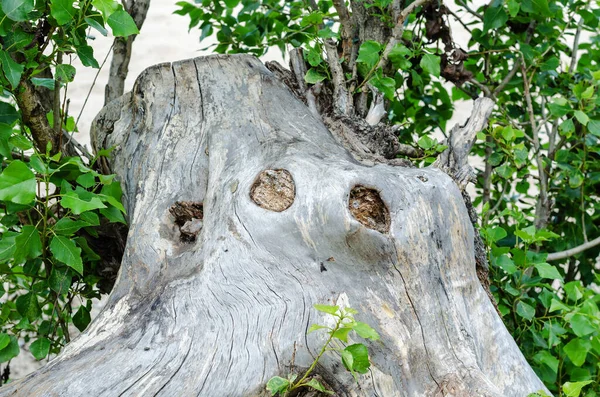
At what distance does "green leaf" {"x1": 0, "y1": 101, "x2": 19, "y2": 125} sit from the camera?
1.91 m

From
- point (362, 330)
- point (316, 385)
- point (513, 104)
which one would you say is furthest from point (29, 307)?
point (513, 104)

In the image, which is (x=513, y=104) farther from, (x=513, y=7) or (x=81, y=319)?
(x=81, y=319)

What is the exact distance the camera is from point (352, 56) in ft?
8.07

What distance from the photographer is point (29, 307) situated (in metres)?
2.11

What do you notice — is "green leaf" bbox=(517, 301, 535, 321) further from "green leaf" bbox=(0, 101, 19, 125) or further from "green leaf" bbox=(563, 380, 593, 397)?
"green leaf" bbox=(0, 101, 19, 125)

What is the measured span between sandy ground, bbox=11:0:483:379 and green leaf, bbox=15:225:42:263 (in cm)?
Result: 455

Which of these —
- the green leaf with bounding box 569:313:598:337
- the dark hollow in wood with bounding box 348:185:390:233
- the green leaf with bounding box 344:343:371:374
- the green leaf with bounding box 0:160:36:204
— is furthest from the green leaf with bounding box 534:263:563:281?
the green leaf with bounding box 0:160:36:204

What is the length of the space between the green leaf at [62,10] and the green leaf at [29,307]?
865 millimetres

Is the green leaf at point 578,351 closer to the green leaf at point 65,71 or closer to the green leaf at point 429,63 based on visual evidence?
the green leaf at point 429,63

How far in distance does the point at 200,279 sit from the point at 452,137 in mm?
936

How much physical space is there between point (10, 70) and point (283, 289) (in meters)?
0.90

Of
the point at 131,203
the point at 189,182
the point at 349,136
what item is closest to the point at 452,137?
the point at 349,136

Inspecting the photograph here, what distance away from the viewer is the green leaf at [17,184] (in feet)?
4.96

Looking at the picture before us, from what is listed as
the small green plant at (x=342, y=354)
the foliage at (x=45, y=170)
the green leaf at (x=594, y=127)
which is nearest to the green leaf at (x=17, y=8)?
the foliage at (x=45, y=170)
